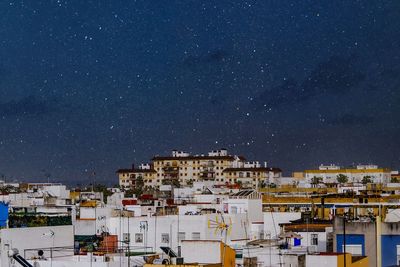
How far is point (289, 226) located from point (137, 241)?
7119mm

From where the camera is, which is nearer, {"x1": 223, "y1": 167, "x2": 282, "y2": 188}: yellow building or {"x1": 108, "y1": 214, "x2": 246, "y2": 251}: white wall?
{"x1": 108, "y1": 214, "x2": 246, "y2": 251}: white wall

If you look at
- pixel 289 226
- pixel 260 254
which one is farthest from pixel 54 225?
pixel 289 226

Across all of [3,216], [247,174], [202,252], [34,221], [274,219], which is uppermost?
[247,174]

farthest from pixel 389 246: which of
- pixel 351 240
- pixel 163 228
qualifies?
pixel 163 228

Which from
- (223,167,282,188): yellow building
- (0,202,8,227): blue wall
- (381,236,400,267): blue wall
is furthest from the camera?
(223,167,282,188): yellow building

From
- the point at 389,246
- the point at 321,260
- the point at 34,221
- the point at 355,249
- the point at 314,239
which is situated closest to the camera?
the point at 321,260

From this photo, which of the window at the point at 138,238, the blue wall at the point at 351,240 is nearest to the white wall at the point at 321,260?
the blue wall at the point at 351,240

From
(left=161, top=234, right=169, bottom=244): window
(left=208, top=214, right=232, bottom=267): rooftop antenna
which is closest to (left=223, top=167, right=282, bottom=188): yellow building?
(left=208, top=214, right=232, bottom=267): rooftop antenna

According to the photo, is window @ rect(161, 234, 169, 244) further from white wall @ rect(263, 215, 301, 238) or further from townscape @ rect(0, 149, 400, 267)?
white wall @ rect(263, 215, 301, 238)

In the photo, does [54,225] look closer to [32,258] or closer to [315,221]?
[32,258]

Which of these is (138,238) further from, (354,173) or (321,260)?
(354,173)

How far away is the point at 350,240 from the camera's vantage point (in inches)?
845

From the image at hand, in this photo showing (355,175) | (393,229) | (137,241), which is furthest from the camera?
(355,175)

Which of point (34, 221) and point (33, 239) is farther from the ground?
point (34, 221)
